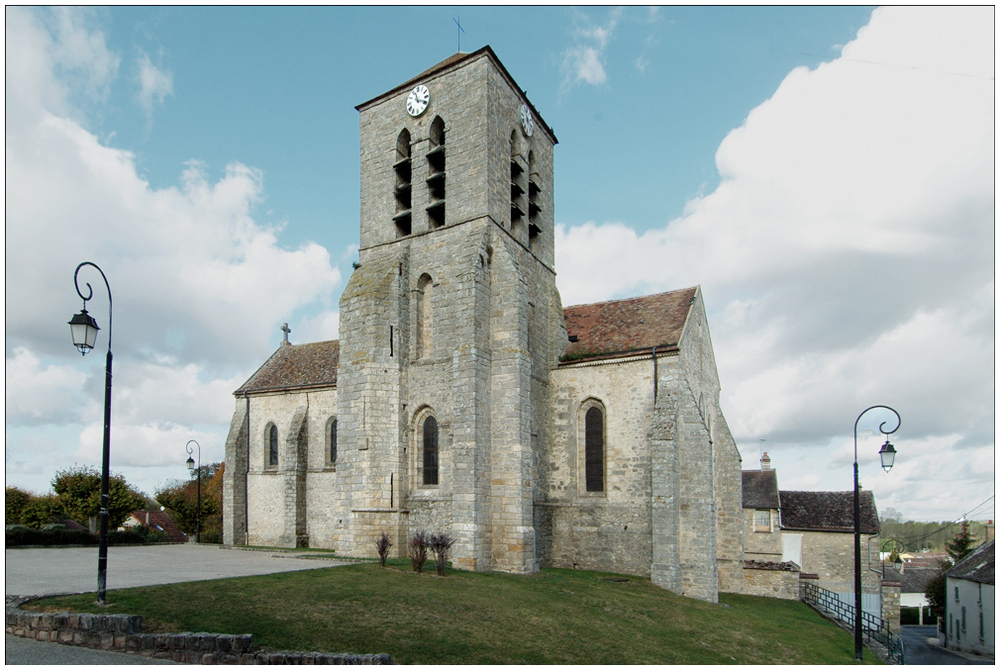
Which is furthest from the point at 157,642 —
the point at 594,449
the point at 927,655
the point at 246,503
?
the point at 927,655

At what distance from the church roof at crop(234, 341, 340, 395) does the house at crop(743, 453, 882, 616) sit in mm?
24095

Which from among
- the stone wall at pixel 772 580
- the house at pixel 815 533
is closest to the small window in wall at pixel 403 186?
the stone wall at pixel 772 580

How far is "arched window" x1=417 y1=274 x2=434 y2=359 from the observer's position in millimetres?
22734

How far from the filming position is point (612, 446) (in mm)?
22891

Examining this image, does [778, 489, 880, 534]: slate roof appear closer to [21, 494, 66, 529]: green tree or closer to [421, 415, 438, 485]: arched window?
[421, 415, 438, 485]: arched window

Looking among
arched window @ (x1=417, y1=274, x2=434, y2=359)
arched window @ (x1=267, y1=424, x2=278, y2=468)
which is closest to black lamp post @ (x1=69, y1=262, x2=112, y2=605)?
arched window @ (x1=417, y1=274, x2=434, y2=359)

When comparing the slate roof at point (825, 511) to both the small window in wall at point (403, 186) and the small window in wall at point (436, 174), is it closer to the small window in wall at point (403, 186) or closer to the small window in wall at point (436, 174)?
the small window in wall at point (436, 174)

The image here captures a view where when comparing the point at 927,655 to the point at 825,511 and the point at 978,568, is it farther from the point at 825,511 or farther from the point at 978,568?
the point at 825,511

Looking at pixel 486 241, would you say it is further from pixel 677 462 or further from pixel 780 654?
pixel 780 654

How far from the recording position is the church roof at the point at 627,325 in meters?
→ 23.1

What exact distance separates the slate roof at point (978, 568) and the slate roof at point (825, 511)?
13.3 ft

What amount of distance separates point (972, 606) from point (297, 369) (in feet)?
114

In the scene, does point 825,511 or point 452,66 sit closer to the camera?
point 452,66

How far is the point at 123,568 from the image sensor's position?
1716 centimetres
